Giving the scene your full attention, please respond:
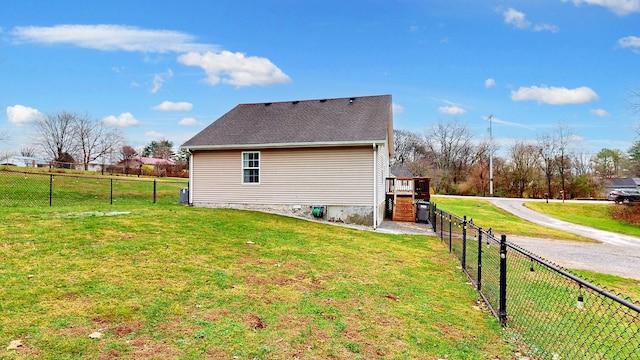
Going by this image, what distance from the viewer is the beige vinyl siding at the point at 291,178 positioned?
13.3 metres

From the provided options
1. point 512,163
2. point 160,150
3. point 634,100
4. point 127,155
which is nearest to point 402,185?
point 634,100

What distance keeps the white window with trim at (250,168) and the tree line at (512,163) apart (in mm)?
27724

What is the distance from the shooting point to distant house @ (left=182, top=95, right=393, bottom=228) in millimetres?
13242

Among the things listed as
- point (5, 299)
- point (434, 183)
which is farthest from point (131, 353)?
point (434, 183)

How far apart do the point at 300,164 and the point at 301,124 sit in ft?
6.87

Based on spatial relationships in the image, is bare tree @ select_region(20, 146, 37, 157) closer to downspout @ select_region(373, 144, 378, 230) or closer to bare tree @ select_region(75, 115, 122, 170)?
bare tree @ select_region(75, 115, 122, 170)

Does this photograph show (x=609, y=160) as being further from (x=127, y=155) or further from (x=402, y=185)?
(x=127, y=155)

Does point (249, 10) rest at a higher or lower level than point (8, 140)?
higher

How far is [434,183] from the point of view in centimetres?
4672

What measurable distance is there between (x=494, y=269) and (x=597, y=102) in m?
44.4

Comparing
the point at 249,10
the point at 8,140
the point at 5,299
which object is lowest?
the point at 5,299

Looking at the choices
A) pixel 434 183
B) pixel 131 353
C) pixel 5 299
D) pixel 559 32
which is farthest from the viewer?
pixel 434 183

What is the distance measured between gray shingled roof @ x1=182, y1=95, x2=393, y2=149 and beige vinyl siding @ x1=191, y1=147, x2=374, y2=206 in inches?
18.6

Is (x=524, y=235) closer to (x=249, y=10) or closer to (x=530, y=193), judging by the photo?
(x=249, y=10)
